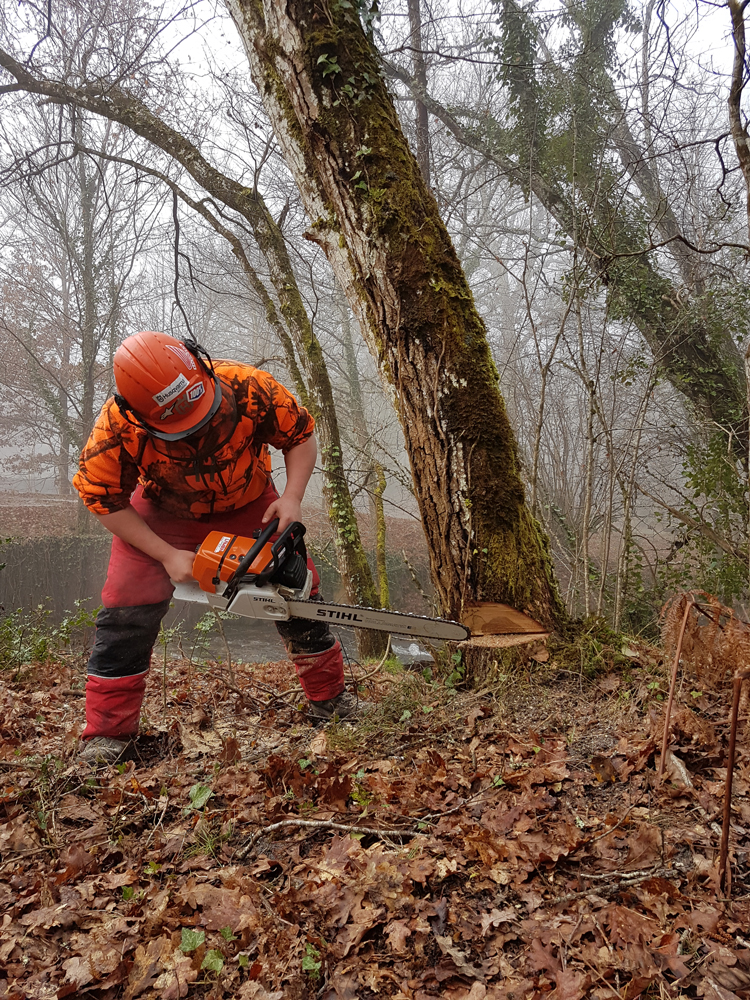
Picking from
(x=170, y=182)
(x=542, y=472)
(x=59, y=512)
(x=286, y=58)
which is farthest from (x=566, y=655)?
(x=59, y=512)

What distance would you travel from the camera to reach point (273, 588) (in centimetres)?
280

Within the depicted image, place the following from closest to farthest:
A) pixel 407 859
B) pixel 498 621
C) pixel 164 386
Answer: pixel 407 859, pixel 164 386, pixel 498 621

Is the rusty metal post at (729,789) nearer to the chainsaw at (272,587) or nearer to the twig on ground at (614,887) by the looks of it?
the twig on ground at (614,887)

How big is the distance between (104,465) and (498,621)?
211 cm

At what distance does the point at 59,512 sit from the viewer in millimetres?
19016

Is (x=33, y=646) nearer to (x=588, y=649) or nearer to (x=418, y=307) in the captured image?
(x=418, y=307)

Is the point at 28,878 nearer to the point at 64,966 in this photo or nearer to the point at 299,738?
the point at 64,966

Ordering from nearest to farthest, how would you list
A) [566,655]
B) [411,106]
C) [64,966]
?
1. [64,966]
2. [566,655]
3. [411,106]

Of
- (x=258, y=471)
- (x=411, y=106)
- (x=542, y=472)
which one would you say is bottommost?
(x=258, y=471)

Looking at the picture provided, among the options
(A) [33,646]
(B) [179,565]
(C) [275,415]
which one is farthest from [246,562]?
(A) [33,646]

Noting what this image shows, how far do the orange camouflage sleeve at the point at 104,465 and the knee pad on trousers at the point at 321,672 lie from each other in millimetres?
1317

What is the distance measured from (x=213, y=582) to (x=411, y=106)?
12.7m

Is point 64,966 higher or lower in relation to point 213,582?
lower

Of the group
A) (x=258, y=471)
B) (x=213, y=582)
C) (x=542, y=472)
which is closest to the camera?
(x=213, y=582)
